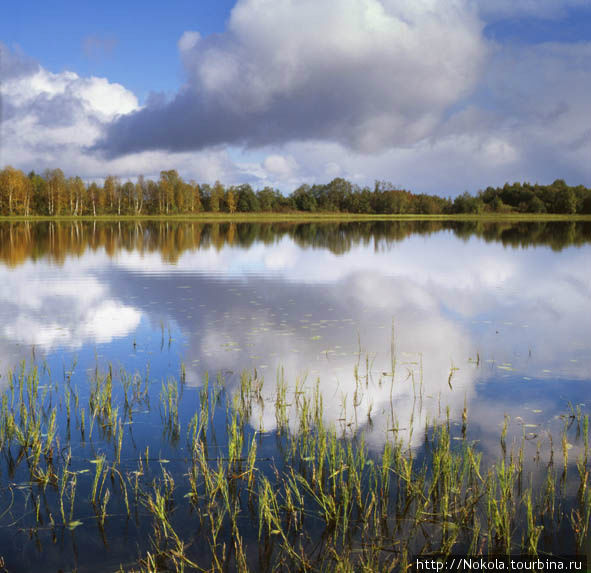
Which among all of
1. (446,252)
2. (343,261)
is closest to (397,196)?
(446,252)

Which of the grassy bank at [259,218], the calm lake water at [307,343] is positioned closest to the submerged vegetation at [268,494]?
the calm lake water at [307,343]

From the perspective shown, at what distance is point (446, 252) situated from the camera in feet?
135

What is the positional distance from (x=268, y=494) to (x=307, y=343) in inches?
273

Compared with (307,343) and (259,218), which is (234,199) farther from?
(307,343)

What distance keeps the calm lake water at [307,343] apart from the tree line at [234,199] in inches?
3969

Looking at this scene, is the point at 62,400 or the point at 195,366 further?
the point at 195,366

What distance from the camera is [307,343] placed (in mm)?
12805

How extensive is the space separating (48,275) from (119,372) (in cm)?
1641

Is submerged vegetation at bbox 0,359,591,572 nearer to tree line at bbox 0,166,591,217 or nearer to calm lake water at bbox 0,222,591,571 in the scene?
calm lake water at bbox 0,222,591,571

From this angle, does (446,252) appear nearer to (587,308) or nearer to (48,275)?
(587,308)

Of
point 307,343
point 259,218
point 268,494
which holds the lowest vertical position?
point 268,494

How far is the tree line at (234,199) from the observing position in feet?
391

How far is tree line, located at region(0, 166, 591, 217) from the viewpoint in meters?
119

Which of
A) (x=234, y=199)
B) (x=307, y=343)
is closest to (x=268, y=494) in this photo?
(x=307, y=343)
